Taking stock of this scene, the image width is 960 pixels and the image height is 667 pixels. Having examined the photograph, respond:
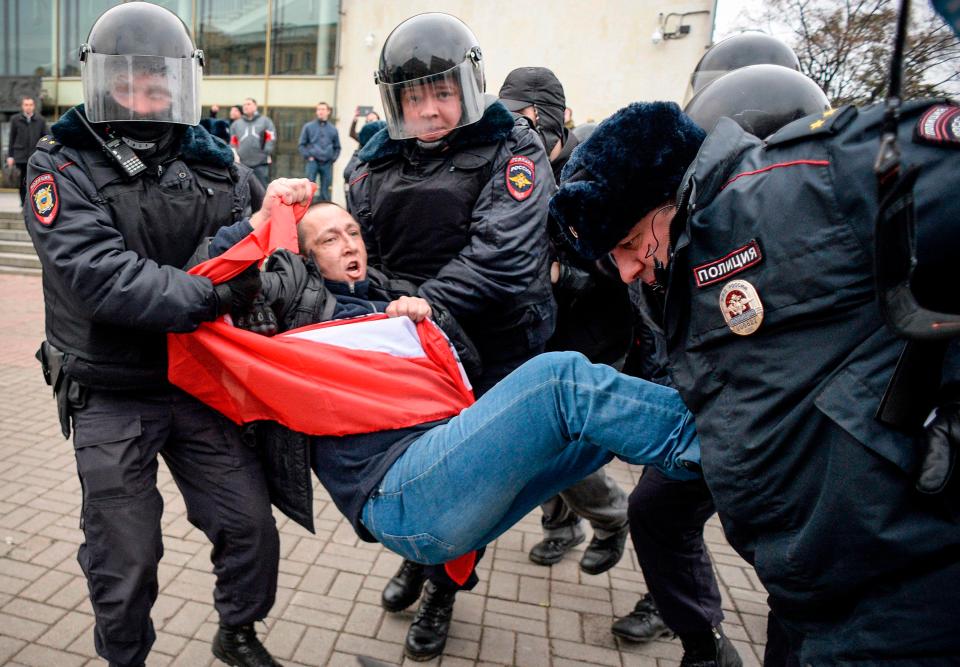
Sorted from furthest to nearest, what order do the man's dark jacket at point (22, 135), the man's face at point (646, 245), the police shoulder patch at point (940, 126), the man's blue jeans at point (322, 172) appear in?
the man's blue jeans at point (322, 172)
the man's dark jacket at point (22, 135)
the man's face at point (646, 245)
the police shoulder patch at point (940, 126)

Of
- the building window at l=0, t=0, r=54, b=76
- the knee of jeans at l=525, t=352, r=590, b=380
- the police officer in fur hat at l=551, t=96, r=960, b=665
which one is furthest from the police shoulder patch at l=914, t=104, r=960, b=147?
the building window at l=0, t=0, r=54, b=76

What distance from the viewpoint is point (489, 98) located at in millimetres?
2998

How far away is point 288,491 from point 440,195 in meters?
1.21

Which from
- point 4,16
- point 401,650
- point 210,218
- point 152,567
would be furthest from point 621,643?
point 4,16

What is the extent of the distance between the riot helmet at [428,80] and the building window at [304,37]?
49.5 feet

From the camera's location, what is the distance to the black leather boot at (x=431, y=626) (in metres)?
2.72

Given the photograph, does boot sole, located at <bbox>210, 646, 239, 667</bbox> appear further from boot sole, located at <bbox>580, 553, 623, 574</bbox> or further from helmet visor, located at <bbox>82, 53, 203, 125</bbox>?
helmet visor, located at <bbox>82, 53, 203, 125</bbox>

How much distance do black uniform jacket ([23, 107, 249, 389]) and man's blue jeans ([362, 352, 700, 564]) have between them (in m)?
0.83

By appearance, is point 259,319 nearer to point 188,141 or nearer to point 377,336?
point 377,336

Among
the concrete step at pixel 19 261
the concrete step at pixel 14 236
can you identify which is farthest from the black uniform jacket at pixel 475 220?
the concrete step at pixel 14 236

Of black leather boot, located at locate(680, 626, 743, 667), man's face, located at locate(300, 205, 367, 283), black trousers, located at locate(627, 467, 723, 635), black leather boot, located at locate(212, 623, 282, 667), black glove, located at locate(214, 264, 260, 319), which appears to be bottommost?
black leather boot, located at locate(212, 623, 282, 667)

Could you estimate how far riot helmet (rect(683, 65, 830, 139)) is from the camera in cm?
196

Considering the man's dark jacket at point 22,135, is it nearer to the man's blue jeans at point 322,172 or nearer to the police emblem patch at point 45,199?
the man's blue jeans at point 322,172

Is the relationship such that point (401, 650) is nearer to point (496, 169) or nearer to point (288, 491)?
point (288, 491)
